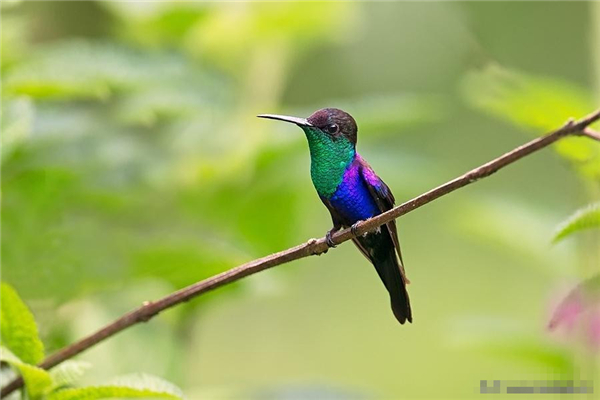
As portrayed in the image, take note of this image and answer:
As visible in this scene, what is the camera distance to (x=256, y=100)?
5.21 feet

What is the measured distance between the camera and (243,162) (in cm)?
144

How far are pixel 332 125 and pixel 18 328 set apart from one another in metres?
0.32

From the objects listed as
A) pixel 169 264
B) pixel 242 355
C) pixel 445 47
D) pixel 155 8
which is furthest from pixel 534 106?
pixel 242 355

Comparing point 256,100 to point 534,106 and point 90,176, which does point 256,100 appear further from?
point 534,106

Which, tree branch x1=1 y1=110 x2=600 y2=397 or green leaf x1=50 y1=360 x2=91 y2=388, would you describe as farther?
green leaf x1=50 y1=360 x2=91 y2=388

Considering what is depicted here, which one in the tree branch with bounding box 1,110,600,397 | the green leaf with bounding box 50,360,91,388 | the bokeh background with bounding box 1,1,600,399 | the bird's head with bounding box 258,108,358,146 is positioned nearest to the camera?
the tree branch with bounding box 1,110,600,397

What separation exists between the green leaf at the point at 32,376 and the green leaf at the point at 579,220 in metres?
0.40

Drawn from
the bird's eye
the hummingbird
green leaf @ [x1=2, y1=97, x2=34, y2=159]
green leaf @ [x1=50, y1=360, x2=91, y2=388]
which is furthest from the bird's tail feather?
green leaf @ [x1=2, y1=97, x2=34, y2=159]

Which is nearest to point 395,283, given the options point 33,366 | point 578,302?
point 578,302

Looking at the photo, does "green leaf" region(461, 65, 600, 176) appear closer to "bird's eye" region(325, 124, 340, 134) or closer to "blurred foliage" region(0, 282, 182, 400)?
"bird's eye" region(325, 124, 340, 134)

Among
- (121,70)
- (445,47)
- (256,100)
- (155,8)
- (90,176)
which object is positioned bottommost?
(90,176)

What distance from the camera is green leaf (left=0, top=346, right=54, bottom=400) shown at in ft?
2.25

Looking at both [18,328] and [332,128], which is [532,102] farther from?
[18,328]

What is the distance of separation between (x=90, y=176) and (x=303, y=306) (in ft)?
3.98
